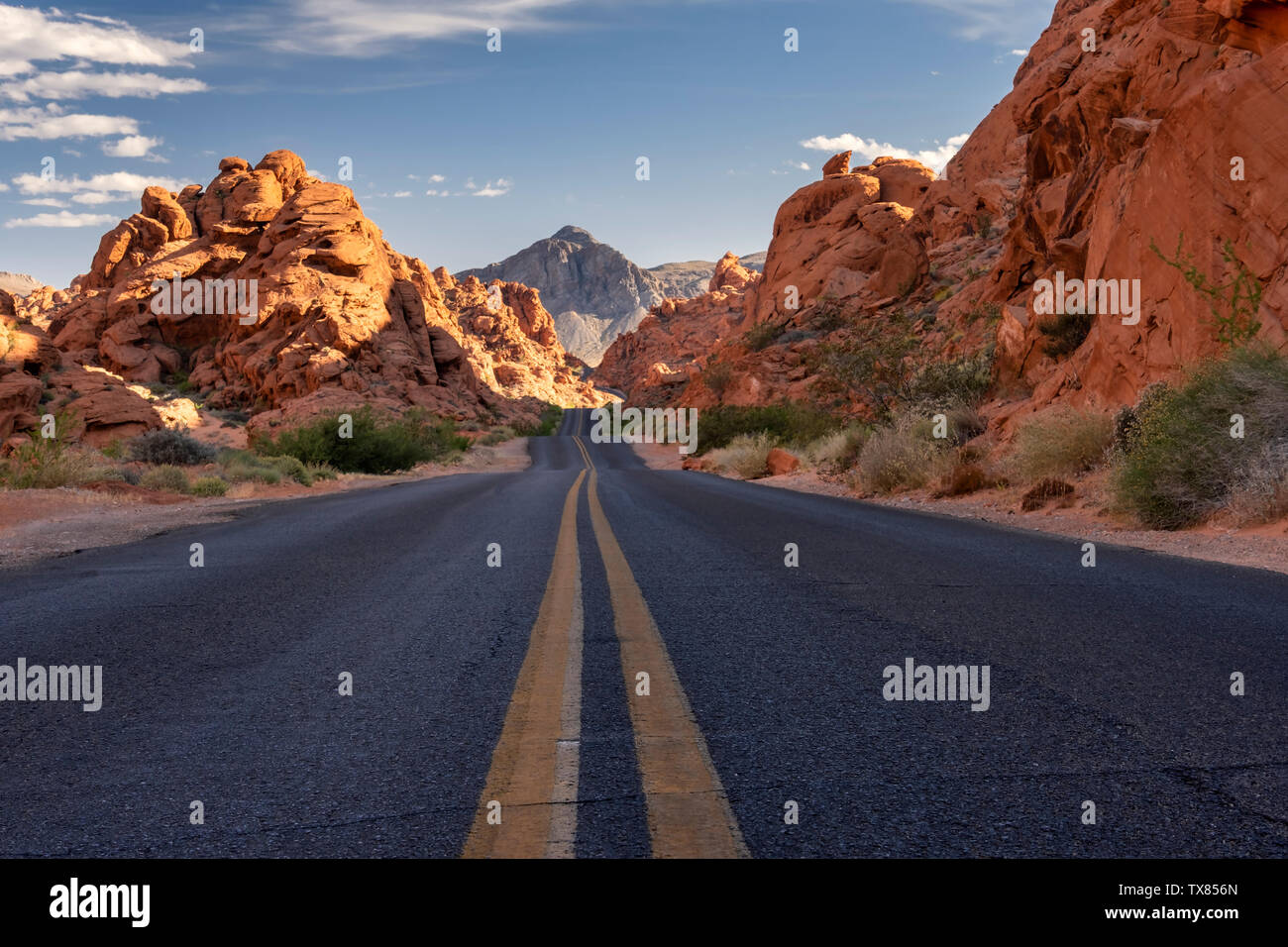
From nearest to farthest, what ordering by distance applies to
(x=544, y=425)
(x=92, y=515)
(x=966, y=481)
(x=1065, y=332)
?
(x=92, y=515), (x=966, y=481), (x=1065, y=332), (x=544, y=425)

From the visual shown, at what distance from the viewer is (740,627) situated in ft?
15.9

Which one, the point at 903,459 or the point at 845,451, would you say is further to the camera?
the point at 845,451

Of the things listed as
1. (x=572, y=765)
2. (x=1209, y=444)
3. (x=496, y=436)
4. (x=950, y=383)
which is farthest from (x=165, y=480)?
(x=496, y=436)

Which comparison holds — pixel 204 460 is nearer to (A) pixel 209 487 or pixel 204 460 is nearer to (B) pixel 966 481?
(A) pixel 209 487

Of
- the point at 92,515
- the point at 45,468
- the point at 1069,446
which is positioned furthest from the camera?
the point at 45,468

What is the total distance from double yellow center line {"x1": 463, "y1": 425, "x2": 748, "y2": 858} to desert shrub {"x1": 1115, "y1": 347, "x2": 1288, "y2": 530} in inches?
308

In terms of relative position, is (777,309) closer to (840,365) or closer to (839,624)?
(840,365)

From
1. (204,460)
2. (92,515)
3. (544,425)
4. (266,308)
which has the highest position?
(266,308)

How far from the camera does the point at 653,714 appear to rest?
10.7ft

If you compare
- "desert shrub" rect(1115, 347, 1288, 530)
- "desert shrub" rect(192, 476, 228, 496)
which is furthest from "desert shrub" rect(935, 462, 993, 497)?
"desert shrub" rect(192, 476, 228, 496)

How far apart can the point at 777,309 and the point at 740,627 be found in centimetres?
5929

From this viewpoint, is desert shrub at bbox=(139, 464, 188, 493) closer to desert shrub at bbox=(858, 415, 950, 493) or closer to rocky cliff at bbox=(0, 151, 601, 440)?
desert shrub at bbox=(858, 415, 950, 493)

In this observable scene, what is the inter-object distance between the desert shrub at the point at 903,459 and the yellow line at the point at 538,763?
1281 centimetres

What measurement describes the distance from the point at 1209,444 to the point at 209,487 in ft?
63.0
